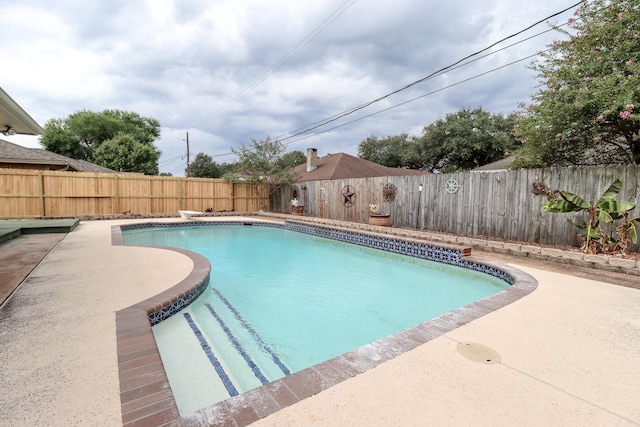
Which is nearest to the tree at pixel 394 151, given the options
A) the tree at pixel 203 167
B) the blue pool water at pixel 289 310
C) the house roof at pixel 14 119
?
the tree at pixel 203 167

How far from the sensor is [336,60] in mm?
12578

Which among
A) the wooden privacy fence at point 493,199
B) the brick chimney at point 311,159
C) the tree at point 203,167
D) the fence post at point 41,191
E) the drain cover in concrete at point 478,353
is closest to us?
the drain cover in concrete at point 478,353

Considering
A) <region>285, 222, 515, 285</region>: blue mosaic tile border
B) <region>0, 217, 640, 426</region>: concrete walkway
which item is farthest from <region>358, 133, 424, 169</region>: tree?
<region>0, 217, 640, 426</region>: concrete walkway

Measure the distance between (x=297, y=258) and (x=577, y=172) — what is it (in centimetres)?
685

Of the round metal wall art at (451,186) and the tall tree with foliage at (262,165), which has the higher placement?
the tall tree with foliage at (262,165)

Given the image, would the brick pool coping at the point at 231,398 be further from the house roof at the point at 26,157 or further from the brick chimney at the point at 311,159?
the brick chimney at the point at 311,159

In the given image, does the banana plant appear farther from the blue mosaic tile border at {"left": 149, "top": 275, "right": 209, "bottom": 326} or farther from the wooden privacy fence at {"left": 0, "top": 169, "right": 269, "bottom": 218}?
the wooden privacy fence at {"left": 0, "top": 169, "right": 269, "bottom": 218}

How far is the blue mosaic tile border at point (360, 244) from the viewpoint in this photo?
3754 millimetres

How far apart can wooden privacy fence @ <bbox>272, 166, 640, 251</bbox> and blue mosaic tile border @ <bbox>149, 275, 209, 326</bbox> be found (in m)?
7.54

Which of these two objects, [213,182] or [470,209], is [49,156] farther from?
[470,209]

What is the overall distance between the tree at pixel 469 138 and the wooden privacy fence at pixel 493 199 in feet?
52.4

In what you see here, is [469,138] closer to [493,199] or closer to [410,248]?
[493,199]

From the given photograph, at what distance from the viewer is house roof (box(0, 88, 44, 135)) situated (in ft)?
11.7

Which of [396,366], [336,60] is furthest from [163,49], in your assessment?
[396,366]
